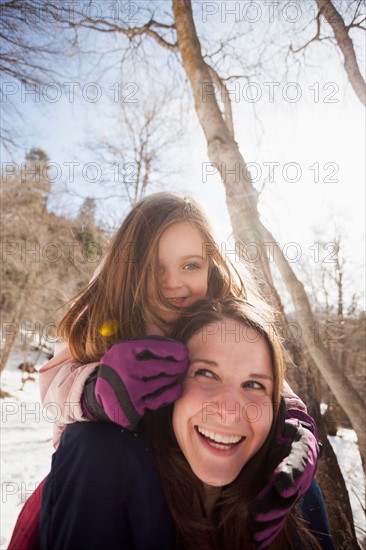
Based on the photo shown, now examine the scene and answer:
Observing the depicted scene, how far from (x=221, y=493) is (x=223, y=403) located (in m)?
0.44

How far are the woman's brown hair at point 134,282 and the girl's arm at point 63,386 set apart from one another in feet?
0.34

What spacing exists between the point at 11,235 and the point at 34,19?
38.6 feet

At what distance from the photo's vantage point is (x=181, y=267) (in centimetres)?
186

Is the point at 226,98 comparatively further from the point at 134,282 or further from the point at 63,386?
the point at 63,386

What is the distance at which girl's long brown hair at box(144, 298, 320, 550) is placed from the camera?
1172 mm

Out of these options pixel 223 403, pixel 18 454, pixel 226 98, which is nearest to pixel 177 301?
pixel 223 403

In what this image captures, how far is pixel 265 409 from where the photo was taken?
1293mm

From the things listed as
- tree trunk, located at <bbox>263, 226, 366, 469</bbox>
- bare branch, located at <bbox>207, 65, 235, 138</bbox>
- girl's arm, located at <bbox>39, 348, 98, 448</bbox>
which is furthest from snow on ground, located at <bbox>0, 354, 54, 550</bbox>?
bare branch, located at <bbox>207, 65, 235, 138</bbox>

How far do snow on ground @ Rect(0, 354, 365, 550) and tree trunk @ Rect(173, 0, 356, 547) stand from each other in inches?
77.4

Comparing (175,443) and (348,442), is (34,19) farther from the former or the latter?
(348,442)

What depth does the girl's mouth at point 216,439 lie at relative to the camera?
1212mm

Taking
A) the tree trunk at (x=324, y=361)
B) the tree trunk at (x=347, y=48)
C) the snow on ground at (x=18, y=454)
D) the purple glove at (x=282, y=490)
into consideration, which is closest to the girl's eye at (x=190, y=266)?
the purple glove at (x=282, y=490)

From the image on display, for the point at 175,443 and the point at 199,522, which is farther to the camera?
the point at 175,443

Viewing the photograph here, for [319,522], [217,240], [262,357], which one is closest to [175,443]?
[262,357]
